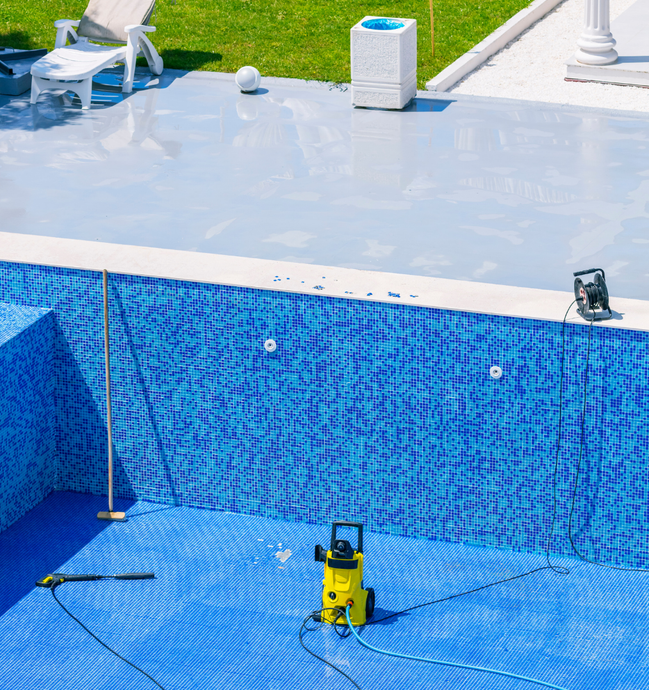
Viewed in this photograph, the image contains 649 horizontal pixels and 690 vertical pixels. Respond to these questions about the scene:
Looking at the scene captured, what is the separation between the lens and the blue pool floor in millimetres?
5828

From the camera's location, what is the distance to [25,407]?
23.2 feet

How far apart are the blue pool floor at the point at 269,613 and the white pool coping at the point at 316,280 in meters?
1.60

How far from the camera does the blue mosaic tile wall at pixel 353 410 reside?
6.45 meters

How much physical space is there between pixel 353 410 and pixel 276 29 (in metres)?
9.28

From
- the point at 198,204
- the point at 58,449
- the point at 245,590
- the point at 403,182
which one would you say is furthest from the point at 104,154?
the point at 245,590

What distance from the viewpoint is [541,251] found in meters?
8.71

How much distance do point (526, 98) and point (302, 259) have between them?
4981 mm

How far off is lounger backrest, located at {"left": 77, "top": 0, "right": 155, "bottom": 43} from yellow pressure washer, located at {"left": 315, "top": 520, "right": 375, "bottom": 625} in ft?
29.1

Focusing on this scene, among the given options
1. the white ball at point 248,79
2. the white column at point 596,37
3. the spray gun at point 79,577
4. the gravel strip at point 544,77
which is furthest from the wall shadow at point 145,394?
the white column at point 596,37

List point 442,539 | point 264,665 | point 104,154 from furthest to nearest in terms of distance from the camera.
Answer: point 104,154 < point 442,539 < point 264,665

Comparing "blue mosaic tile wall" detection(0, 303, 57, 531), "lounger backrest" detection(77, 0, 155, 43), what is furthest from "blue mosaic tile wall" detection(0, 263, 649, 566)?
"lounger backrest" detection(77, 0, 155, 43)

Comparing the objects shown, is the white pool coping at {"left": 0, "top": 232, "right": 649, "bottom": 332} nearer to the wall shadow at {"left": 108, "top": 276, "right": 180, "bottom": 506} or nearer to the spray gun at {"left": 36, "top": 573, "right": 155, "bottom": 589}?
the wall shadow at {"left": 108, "top": 276, "right": 180, "bottom": 506}

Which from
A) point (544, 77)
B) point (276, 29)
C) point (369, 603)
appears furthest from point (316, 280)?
point (276, 29)

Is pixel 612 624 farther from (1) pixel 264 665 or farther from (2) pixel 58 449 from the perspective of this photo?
(2) pixel 58 449
